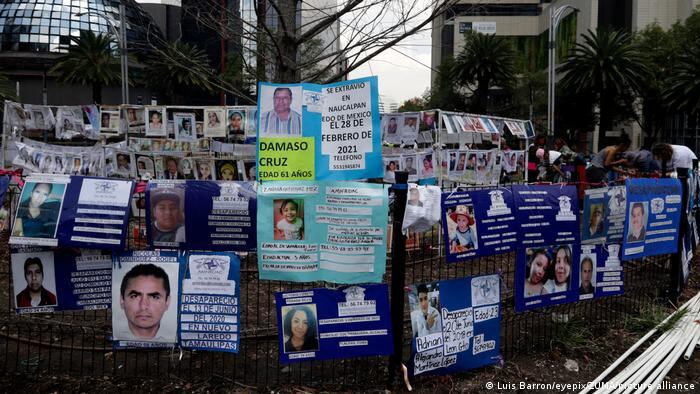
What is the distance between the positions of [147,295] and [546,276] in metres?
3.15

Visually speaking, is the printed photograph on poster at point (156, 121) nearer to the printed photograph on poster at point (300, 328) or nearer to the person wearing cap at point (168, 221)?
the person wearing cap at point (168, 221)

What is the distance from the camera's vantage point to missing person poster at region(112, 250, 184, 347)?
3979 mm

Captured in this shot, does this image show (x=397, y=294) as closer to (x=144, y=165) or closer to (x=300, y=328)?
(x=300, y=328)

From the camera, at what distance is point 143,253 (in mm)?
3990

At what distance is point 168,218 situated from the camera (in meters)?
3.97

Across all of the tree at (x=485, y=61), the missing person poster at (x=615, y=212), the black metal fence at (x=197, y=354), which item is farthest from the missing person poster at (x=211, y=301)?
the tree at (x=485, y=61)

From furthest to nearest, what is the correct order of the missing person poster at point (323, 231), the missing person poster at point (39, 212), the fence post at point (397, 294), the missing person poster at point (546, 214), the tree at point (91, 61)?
the tree at point (91, 61) < the missing person poster at point (546, 214) < the fence post at point (397, 294) < the missing person poster at point (323, 231) < the missing person poster at point (39, 212)

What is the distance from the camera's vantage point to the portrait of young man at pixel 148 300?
3.98 metres

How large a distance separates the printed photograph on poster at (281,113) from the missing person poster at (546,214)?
73.4 inches

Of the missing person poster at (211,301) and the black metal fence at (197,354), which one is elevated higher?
the missing person poster at (211,301)

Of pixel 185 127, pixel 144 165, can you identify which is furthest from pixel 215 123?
pixel 144 165

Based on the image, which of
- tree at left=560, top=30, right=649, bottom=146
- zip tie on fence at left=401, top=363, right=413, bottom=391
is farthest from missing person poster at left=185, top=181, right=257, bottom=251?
tree at left=560, top=30, right=649, bottom=146

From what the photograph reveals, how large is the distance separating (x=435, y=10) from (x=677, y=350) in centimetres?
366

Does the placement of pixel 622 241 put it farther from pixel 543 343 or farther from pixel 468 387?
pixel 468 387
